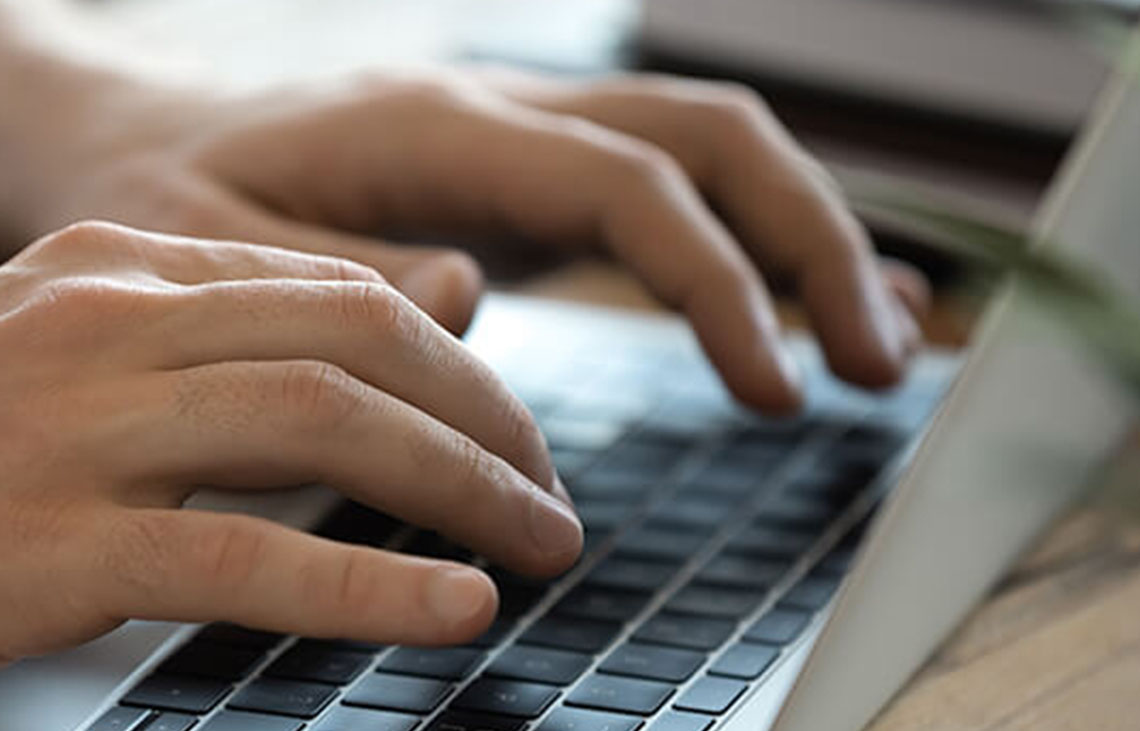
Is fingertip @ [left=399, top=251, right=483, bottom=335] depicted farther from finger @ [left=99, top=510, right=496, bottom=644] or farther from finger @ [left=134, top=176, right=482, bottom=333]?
finger @ [left=99, top=510, right=496, bottom=644]

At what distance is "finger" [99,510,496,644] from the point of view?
42 centimetres

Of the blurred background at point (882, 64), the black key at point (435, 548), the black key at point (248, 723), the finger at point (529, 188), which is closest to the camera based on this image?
the black key at point (248, 723)

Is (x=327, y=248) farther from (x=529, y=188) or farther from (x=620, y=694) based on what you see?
(x=620, y=694)

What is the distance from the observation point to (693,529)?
0.55 metres

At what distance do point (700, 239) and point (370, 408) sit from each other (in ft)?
0.81

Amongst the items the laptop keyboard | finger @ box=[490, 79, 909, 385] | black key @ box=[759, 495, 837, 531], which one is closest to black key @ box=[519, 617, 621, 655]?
the laptop keyboard

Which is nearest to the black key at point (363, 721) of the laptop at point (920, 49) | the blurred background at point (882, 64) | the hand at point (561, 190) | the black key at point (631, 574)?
the black key at point (631, 574)

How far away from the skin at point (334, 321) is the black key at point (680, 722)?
5 centimetres

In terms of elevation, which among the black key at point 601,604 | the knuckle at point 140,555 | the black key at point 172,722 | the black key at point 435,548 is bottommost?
the black key at point 172,722

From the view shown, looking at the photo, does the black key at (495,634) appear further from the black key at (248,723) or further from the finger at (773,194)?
the finger at (773,194)

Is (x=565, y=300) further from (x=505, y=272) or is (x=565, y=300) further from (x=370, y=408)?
(x=370, y=408)

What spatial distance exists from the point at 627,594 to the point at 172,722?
0.48 feet

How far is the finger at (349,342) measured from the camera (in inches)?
17.9

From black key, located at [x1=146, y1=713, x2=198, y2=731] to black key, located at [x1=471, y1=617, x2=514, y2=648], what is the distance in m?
0.08
